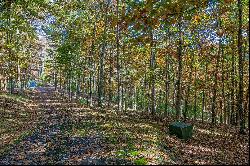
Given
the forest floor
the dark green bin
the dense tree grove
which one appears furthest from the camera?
the dense tree grove

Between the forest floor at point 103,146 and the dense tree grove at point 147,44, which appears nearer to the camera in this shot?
the forest floor at point 103,146

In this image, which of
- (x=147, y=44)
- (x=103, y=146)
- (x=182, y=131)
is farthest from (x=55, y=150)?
(x=147, y=44)

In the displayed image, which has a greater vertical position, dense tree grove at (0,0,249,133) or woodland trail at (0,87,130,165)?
dense tree grove at (0,0,249,133)

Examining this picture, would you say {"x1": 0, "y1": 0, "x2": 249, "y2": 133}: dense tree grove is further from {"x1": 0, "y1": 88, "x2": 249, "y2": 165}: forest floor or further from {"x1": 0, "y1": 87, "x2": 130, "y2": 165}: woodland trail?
{"x1": 0, "y1": 87, "x2": 130, "y2": 165}: woodland trail

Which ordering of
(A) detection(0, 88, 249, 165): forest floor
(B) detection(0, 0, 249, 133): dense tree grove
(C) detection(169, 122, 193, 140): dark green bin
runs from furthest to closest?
(B) detection(0, 0, 249, 133): dense tree grove → (C) detection(169, 122, 193, 140): dark green bin → (A) detection(0, 88, 249, 165): forest floor

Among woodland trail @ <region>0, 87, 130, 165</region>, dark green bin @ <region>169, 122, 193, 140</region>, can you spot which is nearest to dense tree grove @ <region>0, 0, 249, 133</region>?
dark green bin @ <region>169, 122, 193, 140</region>

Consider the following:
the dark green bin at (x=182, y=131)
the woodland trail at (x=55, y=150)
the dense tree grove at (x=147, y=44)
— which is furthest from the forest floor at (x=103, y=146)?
the dense tree grove at (x=147, y=44)

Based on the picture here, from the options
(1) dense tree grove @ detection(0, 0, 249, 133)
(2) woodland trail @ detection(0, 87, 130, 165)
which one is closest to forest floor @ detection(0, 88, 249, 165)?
(2) woodland trail @ detection(0, 87, 130, 165)

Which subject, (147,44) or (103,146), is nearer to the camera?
(103,146)

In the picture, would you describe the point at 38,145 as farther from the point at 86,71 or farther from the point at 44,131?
the point at 86,71

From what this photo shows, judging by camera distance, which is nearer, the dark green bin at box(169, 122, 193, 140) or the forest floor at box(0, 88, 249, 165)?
the forest floor at box(0, 88, 249, 165)

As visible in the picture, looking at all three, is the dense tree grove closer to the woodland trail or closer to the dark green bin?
the dark green bin

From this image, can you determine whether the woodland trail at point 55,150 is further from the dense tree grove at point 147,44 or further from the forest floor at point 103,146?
the dense tree grove at point 147,44

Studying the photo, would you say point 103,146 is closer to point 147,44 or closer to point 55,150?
point 55,150
